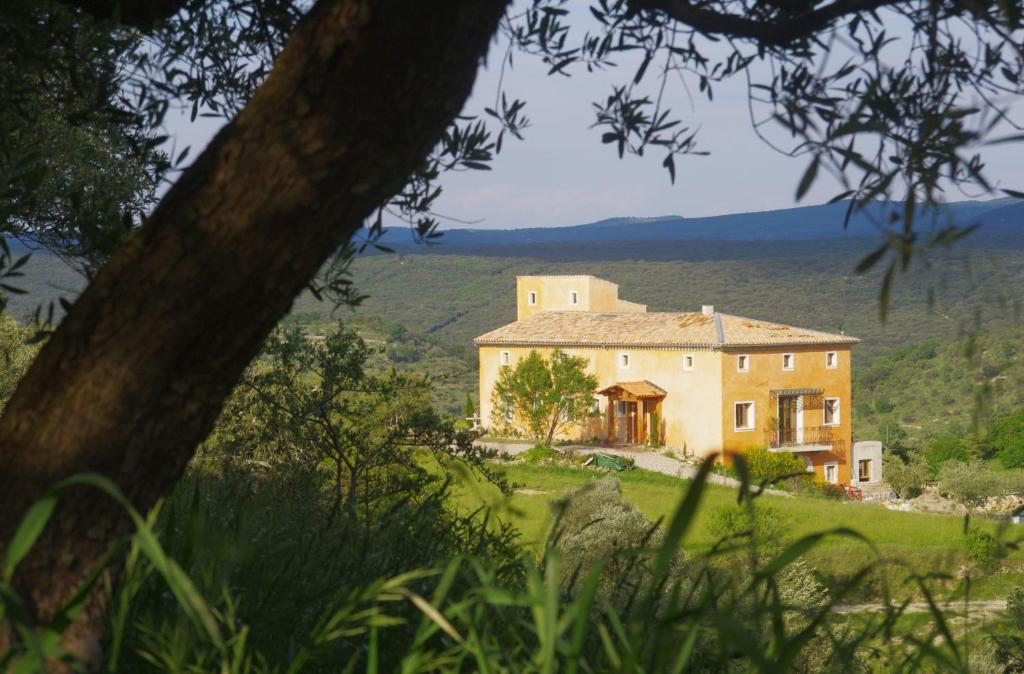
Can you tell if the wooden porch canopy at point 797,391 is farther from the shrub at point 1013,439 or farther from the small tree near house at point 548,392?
the shrub at point 1013,439

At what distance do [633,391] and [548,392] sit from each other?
280 cm

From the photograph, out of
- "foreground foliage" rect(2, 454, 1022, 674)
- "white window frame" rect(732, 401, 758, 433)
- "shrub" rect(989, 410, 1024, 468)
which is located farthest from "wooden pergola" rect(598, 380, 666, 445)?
"foreground foliage" rect(2, 454, 1022, 674)

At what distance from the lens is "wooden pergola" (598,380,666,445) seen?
35.9 meters

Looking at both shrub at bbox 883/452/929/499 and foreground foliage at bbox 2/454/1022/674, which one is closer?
foreground foliage at bbox 2/454/1022/674

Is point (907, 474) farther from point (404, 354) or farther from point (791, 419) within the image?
point (404, 354)

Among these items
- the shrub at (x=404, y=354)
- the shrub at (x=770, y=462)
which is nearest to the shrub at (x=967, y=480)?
the shrub at (x=770, y=462)

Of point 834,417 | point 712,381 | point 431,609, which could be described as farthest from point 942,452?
point 431,609

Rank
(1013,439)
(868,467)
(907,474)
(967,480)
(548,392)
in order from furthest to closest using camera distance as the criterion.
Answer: (1013,439), (868,467), (907,474), (548,392), (967,480)

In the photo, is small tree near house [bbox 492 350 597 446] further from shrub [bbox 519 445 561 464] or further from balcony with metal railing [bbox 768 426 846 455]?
balcony with metal railing [bbox 768 426 846 455]

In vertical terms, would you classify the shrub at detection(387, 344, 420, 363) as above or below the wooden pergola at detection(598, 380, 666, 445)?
above

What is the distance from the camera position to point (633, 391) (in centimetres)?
3531

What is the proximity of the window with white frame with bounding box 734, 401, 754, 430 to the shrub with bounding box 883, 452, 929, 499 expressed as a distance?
20.8 feet

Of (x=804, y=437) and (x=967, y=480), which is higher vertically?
(x=804, y=437)

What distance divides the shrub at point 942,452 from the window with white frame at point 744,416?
654 cm
